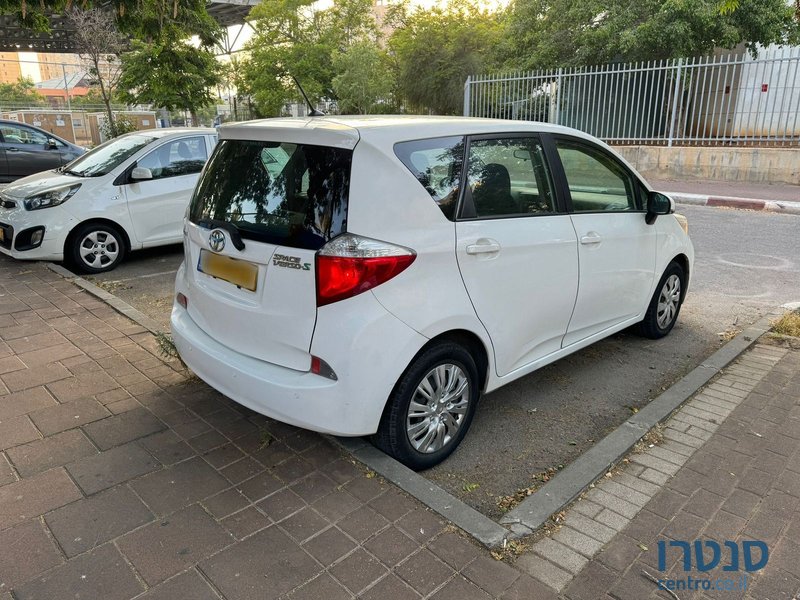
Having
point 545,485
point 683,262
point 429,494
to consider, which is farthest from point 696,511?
point 683,262

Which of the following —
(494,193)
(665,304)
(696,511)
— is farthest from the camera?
(665,304)

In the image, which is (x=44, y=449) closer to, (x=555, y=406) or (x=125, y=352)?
(x=125, y=352)

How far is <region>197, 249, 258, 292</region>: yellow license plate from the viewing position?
2869 millimetres

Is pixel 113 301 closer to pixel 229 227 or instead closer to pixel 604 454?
pixel 229 227

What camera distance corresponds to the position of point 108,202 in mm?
6859

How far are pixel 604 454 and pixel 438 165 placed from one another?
174 centimetres

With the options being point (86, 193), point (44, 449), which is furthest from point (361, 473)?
point (86, 193)

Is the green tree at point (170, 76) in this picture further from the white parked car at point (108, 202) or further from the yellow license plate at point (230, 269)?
the yellow license plate at point (230, 269)

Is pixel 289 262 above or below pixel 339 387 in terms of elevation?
above

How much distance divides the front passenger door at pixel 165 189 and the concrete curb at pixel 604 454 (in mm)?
5559

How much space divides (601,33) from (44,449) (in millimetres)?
19807

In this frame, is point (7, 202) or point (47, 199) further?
point (7, 202)

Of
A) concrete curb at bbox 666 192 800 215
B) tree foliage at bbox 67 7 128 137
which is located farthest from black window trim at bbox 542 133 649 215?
tree foliage at bbox 67 7 128 137

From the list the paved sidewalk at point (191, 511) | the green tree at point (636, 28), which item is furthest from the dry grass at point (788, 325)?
the green tree at point (636, 28)
